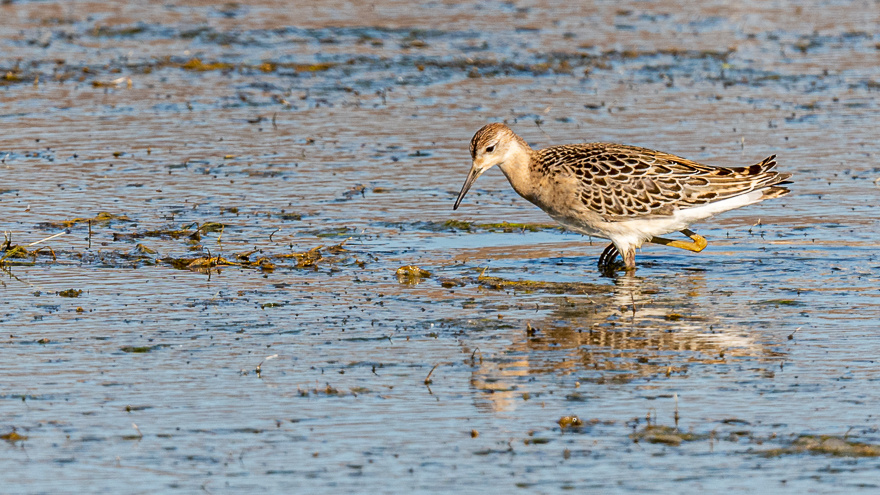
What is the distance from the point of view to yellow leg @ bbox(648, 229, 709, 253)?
1230 centimetres

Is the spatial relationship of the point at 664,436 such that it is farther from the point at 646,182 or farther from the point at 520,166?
the point at 520,166

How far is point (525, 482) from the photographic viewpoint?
6.91 metres

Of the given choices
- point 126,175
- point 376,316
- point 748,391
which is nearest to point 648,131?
point 126,175

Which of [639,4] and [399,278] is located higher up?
[639,4]

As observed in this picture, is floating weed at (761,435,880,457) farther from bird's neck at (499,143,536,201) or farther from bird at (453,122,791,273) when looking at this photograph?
bird's neck at (499,143,536,201)

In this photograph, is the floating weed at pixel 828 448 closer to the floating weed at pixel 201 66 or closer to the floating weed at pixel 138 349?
the floating weed at pixel 138 349

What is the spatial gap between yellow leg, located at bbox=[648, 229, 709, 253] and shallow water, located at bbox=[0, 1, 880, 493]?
19 cm

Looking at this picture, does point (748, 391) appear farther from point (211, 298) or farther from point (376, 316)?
point (211, 298)

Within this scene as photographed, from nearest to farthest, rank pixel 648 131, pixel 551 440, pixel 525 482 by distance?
pixel 525 482
pixel 551 440
pixel 648 131

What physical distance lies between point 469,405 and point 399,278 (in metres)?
3.21

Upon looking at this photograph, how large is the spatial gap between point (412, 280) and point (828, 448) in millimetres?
4494

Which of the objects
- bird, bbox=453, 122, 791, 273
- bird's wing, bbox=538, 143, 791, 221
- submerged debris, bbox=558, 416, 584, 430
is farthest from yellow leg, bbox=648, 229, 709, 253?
submerged debris, bbox=558, 416, 584, 430

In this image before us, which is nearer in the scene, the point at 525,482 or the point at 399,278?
the point at 525,482

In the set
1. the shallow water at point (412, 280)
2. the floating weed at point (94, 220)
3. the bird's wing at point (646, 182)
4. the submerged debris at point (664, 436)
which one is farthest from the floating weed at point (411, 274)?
the submerged debris at point (664, 436)
